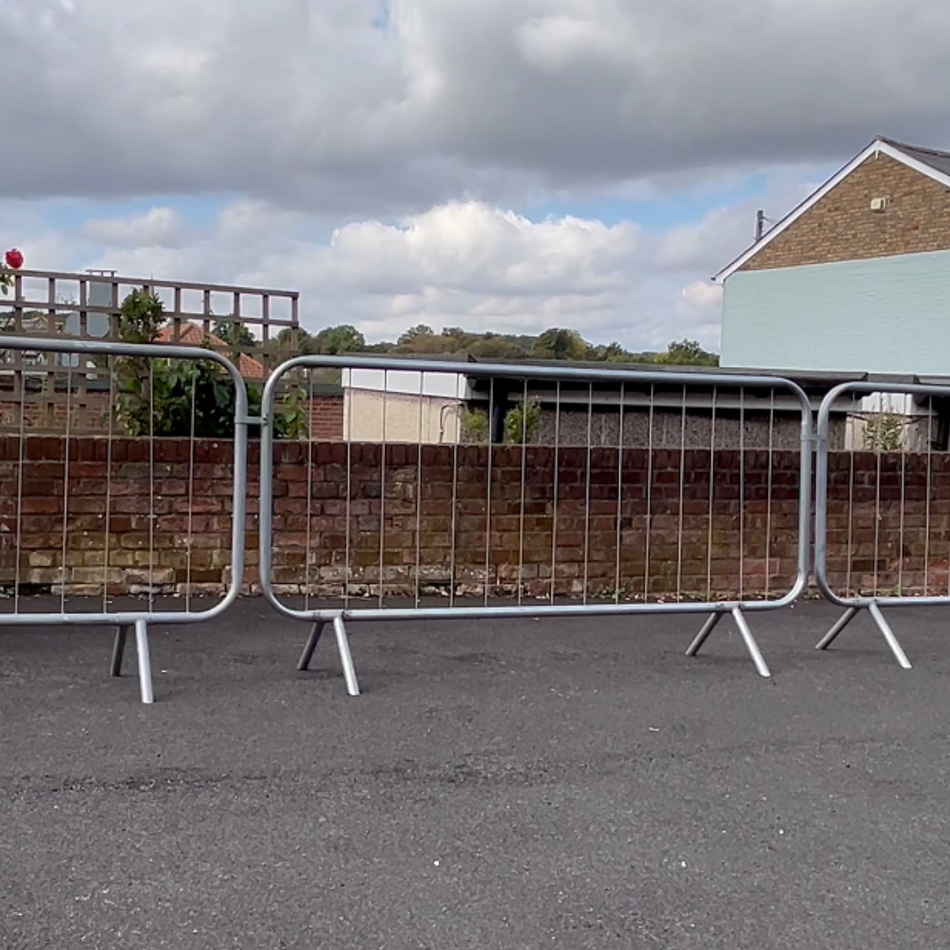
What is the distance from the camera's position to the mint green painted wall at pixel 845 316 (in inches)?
1142

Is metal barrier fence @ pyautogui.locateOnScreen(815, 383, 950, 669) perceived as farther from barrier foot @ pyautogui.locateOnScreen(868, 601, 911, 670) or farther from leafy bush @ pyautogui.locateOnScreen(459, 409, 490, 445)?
leafy bush @ pyautogui.locateOnScreen(459, 409, 490, 445)

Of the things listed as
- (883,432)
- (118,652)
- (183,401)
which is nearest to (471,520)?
(183,401)

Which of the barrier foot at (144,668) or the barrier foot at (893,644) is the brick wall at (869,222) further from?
the barrier foot at (144,668)

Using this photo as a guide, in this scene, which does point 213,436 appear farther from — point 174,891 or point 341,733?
point 174,891

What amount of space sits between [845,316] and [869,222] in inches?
103

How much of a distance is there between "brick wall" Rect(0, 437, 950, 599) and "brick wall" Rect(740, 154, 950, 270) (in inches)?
945

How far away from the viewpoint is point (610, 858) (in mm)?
3219

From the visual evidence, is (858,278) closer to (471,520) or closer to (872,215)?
(872,215)

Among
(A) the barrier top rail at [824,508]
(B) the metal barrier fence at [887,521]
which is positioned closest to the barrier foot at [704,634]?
(A) the barrier top rail at [824,508]

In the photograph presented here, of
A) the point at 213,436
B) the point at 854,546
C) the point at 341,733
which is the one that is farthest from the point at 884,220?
the point at 341,733

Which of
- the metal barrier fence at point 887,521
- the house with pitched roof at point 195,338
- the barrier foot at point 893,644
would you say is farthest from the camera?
the house with pitched roof at point 195,338

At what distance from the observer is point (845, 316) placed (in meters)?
31.9

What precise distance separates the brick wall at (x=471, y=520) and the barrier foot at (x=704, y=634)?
2.22 feet

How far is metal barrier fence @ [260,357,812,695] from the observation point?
6.79 m
